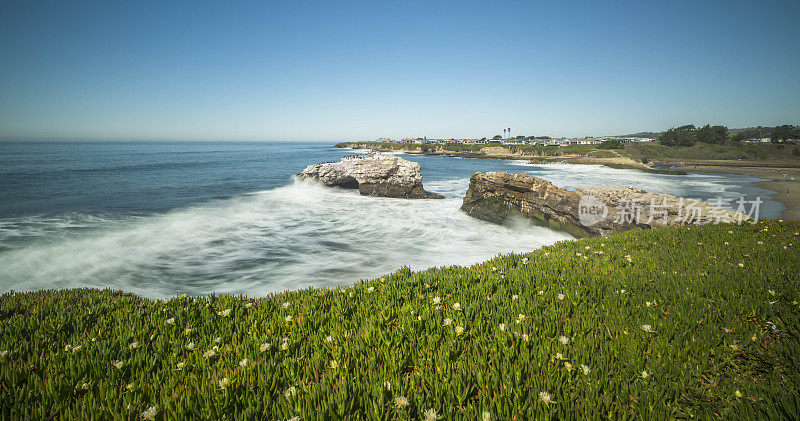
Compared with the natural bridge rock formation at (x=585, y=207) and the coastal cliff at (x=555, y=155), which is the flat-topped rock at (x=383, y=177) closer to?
the natural bridge rock formation at (x=585, y=207)

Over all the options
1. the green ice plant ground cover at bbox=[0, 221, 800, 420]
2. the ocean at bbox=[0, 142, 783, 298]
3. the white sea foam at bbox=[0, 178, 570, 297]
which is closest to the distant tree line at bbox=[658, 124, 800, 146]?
the ocean at bbox=[0, 142, 783, 298]

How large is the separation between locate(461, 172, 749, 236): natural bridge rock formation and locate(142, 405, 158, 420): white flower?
1695 centimetres

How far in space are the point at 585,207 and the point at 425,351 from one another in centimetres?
1565

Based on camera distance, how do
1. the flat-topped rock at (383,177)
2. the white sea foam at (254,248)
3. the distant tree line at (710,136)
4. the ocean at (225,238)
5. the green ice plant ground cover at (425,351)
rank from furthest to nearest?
1. the distant tree line at (710,136)
2. the flat-topped rock at (383,177)
3. the ocean at (225,238)
4. the white sea foam at (254,248)
5. the green ice plant ground cover at (425,351)

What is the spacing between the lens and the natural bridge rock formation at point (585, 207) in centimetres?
1359

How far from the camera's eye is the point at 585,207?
15.9 m

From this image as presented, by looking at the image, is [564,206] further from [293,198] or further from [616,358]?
[293,198]

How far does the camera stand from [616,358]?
3.27 meters

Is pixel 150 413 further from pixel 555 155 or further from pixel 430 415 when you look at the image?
pixel 555 155

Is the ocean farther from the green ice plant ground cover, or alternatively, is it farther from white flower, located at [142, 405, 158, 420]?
white flower, located at [142, 405, 158, 420]

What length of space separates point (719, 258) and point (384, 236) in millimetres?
12460

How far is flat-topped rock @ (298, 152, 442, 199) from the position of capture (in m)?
28.7

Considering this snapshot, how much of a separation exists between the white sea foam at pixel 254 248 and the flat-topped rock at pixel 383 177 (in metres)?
5.55

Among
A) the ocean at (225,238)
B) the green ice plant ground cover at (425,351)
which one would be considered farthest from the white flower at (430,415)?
the ocean at (225,238)
